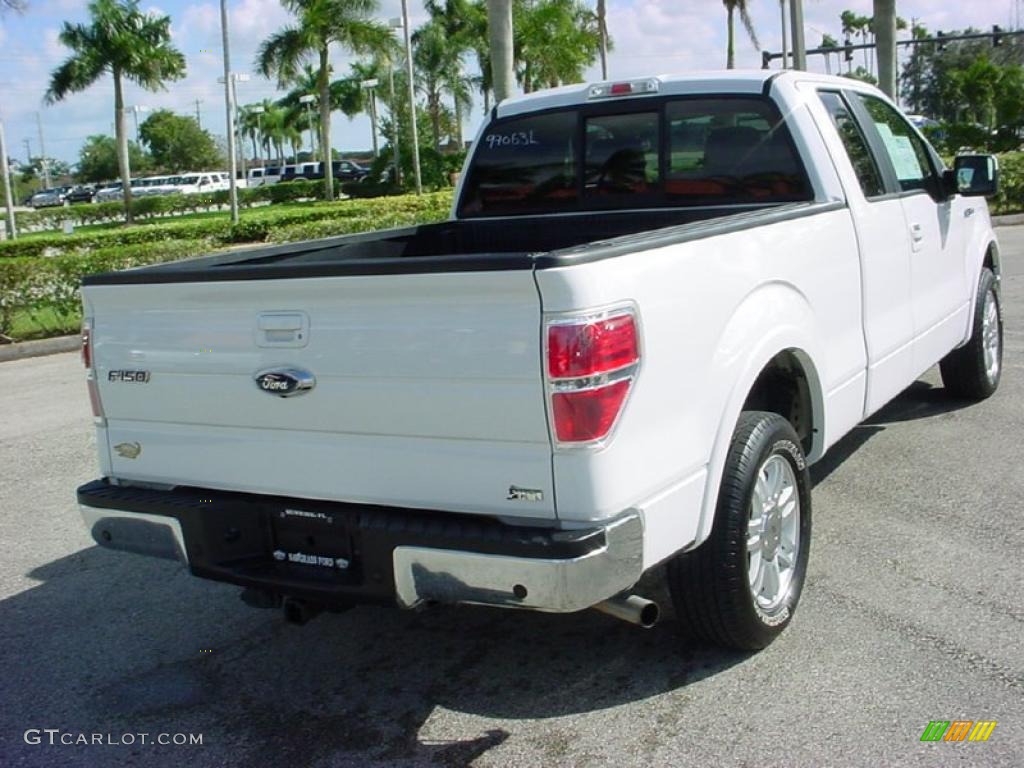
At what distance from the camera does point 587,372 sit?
9.75 feet

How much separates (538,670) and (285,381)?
1.39 metres

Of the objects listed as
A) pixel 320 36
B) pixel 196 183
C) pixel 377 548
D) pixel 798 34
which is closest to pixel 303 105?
pixel 196 183

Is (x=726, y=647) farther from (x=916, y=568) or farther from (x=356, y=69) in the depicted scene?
(x=356, y=69)

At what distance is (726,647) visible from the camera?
12.7 feet

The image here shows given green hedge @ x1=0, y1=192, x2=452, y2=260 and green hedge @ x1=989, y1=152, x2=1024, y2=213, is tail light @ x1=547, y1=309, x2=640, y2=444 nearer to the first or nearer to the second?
green hedge @ x1=0, y1=192, x2=452, y2=260

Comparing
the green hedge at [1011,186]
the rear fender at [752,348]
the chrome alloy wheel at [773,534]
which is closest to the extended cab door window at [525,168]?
the rear fender at [752,348]

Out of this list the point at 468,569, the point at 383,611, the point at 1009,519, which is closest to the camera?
the point at 468,569

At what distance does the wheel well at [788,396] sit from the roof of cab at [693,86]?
1.39 meters

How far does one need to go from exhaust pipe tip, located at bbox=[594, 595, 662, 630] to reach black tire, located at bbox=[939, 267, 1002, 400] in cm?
405

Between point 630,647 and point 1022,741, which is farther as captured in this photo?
point 630,647

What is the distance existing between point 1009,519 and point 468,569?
3.10 m

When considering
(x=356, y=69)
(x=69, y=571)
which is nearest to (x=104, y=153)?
(x=356, y=69)

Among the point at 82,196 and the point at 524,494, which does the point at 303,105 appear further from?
the point at 524,494

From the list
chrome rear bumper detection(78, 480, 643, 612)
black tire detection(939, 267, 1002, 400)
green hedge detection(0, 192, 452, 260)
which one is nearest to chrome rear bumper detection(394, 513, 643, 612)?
A: chrome rear bumper detection(78, 480, 643, 612)
